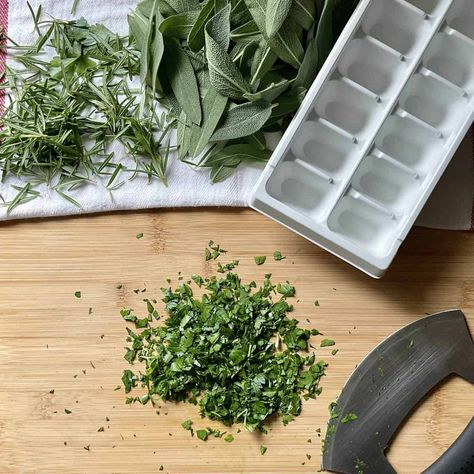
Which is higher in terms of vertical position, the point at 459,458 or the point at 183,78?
the point at 183,78

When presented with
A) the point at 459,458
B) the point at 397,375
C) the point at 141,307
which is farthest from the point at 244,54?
Result: the point at 459,458

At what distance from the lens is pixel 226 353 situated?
118cm

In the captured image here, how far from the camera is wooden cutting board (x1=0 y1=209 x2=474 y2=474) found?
3.97 ft

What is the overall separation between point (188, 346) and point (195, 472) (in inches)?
8.7

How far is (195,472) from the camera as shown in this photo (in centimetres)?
121

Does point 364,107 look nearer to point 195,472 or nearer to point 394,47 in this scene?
point 394,47

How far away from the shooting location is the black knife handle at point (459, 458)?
1.14m

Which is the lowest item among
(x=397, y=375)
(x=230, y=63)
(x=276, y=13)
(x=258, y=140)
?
(x=397, y=375)

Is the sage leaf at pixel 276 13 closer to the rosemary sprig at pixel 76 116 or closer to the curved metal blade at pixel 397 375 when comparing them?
the rosemary sprig at pixel 76 116

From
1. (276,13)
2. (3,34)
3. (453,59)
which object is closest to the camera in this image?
(276,13)

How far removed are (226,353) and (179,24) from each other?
1.80 ft

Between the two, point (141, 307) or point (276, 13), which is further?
point (141, 307)

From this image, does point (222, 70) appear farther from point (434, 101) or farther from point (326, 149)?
point (434, 101)

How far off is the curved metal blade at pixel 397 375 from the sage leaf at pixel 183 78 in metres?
0.51
